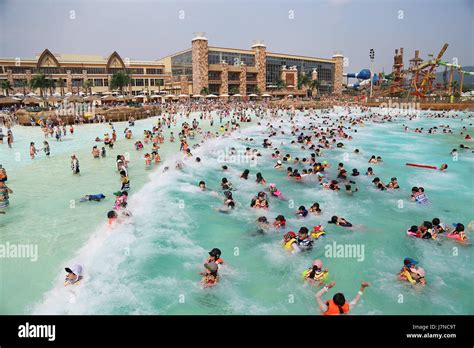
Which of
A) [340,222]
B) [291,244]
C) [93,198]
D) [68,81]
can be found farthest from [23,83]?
[291,244]

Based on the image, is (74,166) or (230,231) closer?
(230,231)

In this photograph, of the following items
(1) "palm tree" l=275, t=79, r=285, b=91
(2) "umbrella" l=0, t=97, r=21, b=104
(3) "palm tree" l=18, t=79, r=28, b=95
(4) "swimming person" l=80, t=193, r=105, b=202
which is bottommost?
(4) "swimming person" l=80, t=193, r=105, b=202

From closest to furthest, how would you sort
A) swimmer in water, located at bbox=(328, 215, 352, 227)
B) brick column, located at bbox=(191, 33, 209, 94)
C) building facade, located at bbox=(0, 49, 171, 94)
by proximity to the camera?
swimmer in water, located at bbox=(328, 215, 352, 227)
building facade, located at bbox=(0, 49, 171, 94)
brick column, located at bbox=(191, 33, 209, 94)

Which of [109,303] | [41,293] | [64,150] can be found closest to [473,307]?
[109,303]

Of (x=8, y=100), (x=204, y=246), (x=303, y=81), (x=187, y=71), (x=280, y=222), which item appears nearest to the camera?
(x=204, y=246)

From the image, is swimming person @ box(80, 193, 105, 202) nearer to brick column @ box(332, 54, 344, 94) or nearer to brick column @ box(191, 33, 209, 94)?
brick column @ box(191, 33, 209, 94)

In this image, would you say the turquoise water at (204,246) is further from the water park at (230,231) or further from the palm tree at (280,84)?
the palm tree at (280,84)

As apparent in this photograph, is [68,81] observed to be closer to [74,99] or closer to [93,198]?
[74,99]

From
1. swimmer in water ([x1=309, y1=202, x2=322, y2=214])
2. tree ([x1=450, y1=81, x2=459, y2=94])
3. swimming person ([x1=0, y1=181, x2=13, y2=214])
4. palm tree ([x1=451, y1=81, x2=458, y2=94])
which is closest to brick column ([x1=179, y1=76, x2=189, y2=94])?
tree ([x1=450, y1=81, x2=459, y2=94])
